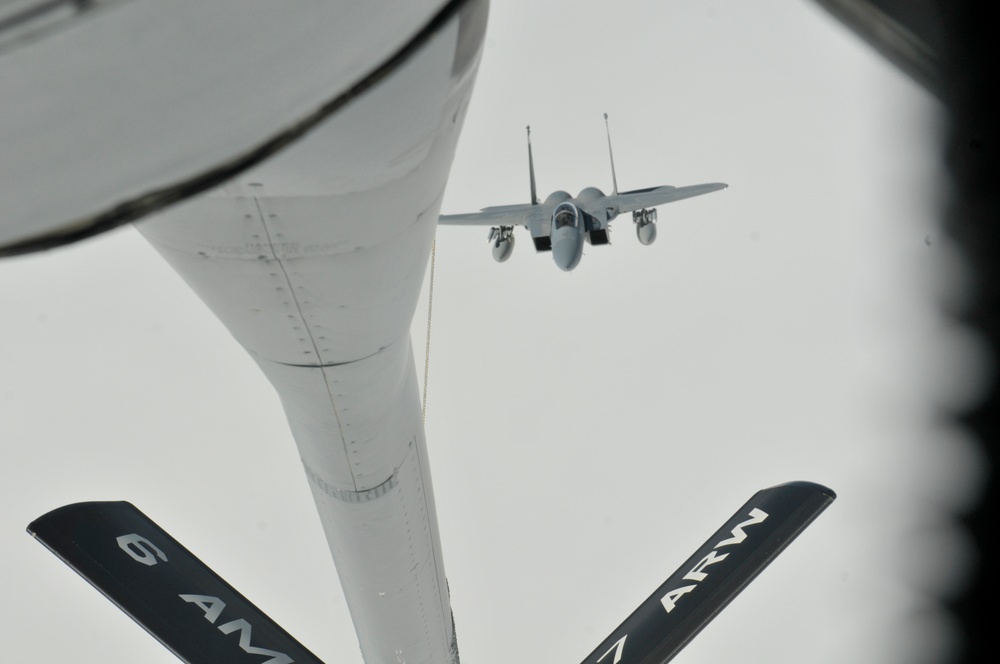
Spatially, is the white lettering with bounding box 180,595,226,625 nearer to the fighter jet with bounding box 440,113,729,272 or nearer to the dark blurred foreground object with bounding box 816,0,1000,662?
the dark blurred foreground object with bounding box 816,0,1000,662

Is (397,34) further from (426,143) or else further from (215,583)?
(215,583)

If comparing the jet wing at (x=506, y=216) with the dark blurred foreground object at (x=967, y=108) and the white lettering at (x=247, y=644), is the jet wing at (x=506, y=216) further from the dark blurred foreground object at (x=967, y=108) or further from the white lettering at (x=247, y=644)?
the dark blurred foreground object at (x=967, y=108)

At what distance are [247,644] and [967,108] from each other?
6.27 m

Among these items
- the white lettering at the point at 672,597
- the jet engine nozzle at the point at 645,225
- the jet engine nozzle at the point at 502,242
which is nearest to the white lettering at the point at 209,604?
the white lettering at the point at 672,597

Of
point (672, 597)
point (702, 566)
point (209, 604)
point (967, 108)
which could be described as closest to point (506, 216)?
point (702, 566)

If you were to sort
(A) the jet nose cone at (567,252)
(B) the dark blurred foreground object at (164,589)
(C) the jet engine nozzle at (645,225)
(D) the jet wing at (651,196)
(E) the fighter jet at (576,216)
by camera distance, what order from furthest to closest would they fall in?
(D) the jet wing at (651,196), (C) the jet engine nozzle at (645,225), (E) the fighter jet at (576,216), (A) the jet nose cone at (567,252), (B) the dark blurred foreground object at (164,589)

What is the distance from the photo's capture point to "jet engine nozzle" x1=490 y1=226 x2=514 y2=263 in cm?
2222

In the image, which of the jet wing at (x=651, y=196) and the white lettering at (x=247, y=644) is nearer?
the white lettering at (x=247, y=644)

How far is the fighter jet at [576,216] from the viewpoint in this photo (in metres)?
20.7

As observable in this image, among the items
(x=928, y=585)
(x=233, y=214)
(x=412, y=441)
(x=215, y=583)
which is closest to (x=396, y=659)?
(x=215, y=583)

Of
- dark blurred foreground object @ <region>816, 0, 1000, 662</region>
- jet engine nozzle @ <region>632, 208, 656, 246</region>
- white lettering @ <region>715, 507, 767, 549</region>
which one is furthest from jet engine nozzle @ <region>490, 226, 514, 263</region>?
dark blurred foreground object @ <region>816, 0, 1000, 662</region>

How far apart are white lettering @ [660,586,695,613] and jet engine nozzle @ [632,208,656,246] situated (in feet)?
52.4

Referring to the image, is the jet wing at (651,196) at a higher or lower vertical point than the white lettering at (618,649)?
higher

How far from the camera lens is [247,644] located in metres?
6.12
